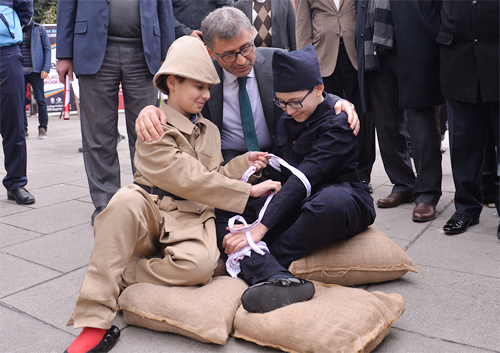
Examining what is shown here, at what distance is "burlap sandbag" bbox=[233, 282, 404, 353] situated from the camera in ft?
6.02

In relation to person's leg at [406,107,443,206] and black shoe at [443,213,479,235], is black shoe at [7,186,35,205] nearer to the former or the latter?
person's leg at [406,107,443,206]

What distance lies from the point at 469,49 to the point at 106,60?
250cm

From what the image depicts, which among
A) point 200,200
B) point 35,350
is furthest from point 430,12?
point 35,350

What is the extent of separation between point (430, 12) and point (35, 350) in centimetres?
316

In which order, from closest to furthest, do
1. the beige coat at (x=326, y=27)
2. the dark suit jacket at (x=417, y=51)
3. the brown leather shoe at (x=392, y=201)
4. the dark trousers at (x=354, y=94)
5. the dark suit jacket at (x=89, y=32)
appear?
the dark suit jacket at (x=417, y=51) < the dark suit jacket at (x=89, y=32) < the brown leather shoe at (x=392, y=201) < the beige coat at (x=326, y=27) < the dark trousers at (x=354, y=94)

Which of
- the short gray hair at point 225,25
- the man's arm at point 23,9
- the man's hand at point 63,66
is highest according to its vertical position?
the short gray hair at point 225,25

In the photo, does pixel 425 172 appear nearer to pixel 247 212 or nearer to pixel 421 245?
pixel 421 245

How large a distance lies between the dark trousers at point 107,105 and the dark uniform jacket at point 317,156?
160 centimetres

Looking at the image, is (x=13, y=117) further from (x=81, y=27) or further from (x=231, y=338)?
(x=231, y=338)

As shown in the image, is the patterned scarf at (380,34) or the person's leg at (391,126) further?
the person's leg at (391,126)

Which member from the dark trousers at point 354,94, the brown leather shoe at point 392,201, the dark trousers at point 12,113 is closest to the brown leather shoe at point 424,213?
the brown leather shoe at point 392,201

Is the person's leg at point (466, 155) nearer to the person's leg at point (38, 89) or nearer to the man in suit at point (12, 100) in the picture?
the man in suit at point (12, 100)

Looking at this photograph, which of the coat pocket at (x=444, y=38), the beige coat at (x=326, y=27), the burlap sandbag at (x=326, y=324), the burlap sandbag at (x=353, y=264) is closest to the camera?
the burlap sandbag at (x=326, y=324)

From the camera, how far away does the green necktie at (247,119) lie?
294 centimetres
